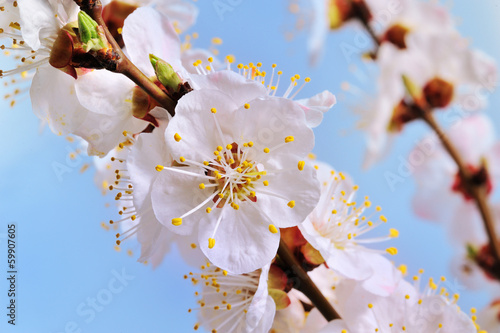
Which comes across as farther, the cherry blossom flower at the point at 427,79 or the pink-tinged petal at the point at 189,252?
the cherry blossom flower at the point at 427,79

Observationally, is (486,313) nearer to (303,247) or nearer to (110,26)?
(303,247)

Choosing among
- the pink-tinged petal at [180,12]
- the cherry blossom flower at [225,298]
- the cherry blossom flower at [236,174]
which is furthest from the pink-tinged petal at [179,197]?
the pink-tinged petal at [180,12]

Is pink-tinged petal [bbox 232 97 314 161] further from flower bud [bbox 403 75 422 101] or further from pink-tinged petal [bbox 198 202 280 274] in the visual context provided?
flower bud [bbox 403 75 422 101]

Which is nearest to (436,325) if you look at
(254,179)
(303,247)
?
(303,247)

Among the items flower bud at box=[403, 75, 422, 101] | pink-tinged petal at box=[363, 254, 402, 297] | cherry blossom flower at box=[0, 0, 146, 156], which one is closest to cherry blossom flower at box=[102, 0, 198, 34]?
cherry blossom flower at box=[0, 0, 146, 156]

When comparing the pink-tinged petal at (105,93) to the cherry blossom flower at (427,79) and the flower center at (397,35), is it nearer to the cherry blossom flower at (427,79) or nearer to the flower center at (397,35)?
the cherry blossom flower at (427,79)

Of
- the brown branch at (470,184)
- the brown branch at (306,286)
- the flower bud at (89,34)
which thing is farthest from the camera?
the brown branch at (470,184)
